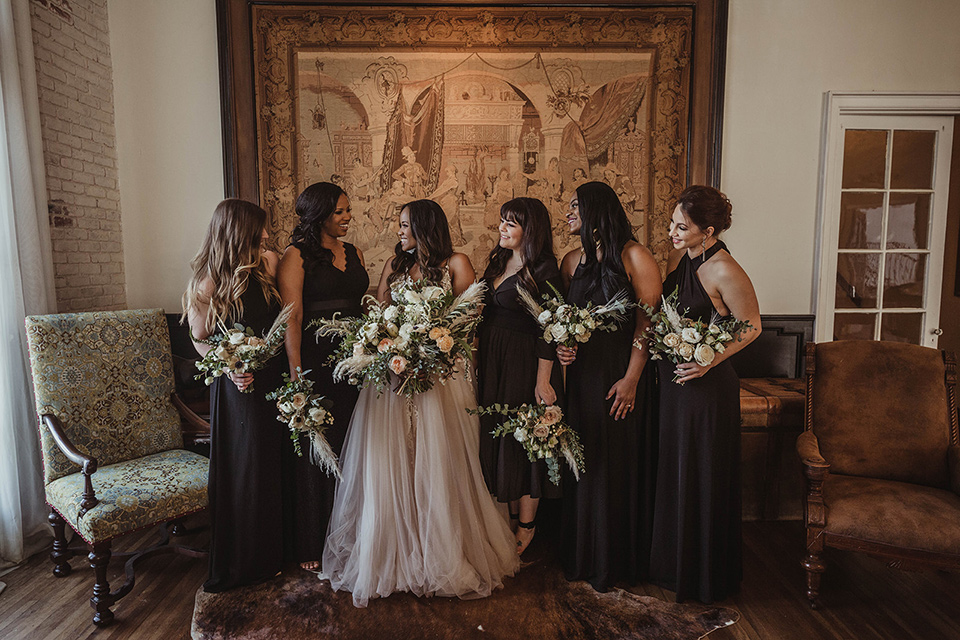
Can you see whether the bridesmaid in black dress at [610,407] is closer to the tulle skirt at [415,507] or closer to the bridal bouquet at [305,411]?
the tulle skirt at [415,507]

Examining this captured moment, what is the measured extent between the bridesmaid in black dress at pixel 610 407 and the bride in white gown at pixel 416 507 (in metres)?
0.49

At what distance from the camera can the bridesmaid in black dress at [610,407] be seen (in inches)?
103

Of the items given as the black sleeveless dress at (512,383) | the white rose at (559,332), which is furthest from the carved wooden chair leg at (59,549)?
the white rose at (559,332)

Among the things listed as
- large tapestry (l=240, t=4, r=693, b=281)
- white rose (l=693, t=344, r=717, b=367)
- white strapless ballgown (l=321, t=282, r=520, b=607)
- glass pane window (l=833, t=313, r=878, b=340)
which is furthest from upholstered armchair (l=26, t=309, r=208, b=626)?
glass pane window (l=833, t=313, r=878, b=340)

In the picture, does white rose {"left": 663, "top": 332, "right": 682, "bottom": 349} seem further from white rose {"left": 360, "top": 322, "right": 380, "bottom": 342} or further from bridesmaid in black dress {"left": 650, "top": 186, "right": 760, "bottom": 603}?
white rose {"left": 360, "top": 322, "right": 380, "bottom": 342}

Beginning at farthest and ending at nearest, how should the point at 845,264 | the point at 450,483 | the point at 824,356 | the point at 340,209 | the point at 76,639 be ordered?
the point at 845,264, the point at 824,356, the point at 340,209, the point at 450,483, the point at 76,639

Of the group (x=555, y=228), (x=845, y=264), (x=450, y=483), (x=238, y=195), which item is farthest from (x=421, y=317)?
(x=845, y=264)

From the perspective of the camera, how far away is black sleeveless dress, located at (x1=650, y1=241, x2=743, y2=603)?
8.39 feet

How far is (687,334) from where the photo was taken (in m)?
2.35

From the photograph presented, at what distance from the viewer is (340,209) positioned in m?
2.86

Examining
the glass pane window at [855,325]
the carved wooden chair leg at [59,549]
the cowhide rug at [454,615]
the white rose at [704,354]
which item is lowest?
the cowhide rug at [454,615]

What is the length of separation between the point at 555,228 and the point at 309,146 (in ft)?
6.45

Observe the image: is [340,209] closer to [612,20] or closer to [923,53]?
[612,20]

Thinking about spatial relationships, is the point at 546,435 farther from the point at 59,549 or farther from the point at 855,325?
the point at 855,325
